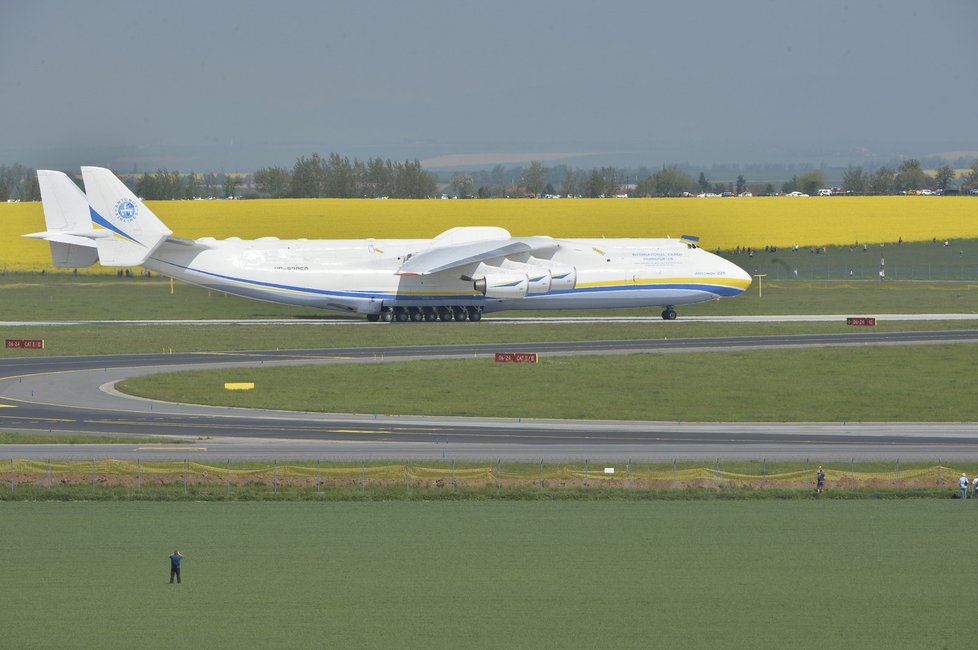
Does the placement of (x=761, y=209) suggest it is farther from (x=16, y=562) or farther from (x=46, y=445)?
(x=16, y=562)

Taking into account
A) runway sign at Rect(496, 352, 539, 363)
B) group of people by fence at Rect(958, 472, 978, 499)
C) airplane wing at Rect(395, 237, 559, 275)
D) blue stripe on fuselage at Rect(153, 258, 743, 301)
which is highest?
airplane wing at Rect(395, 237, 559, 275)

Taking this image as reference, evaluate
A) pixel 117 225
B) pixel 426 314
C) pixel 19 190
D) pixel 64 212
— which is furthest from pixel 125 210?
pixel 19 190

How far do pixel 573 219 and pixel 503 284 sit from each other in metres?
63.0

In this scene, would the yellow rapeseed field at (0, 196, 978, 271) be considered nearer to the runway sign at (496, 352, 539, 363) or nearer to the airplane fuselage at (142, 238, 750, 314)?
the airplane fuselage at (142, 238, 750, 314)

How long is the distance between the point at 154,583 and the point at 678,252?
6052 cm

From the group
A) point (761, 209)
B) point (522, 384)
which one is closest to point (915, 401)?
point (522, 384)

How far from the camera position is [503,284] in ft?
272

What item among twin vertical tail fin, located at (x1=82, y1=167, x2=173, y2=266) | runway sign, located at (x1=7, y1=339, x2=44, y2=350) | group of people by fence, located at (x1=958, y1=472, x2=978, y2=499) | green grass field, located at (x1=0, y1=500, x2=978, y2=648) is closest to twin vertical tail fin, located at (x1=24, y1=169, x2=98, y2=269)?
twin vertical tail fin, located at (x1=82, y1=167, x2=173, y2=266)

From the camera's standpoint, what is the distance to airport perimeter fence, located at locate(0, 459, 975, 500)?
4075 centimetres

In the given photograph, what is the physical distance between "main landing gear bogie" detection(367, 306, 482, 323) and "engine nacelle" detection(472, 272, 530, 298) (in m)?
2.99

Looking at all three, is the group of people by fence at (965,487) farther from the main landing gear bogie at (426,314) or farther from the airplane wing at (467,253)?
the main landing gear bogie at (426,314)

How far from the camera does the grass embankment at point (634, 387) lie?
53781 mm

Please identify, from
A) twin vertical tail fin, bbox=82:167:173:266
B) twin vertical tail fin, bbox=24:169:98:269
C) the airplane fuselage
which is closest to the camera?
twin vertical tail fin, bbox=82:167:173:266

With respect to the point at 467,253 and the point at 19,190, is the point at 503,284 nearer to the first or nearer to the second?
the point at 467,253
